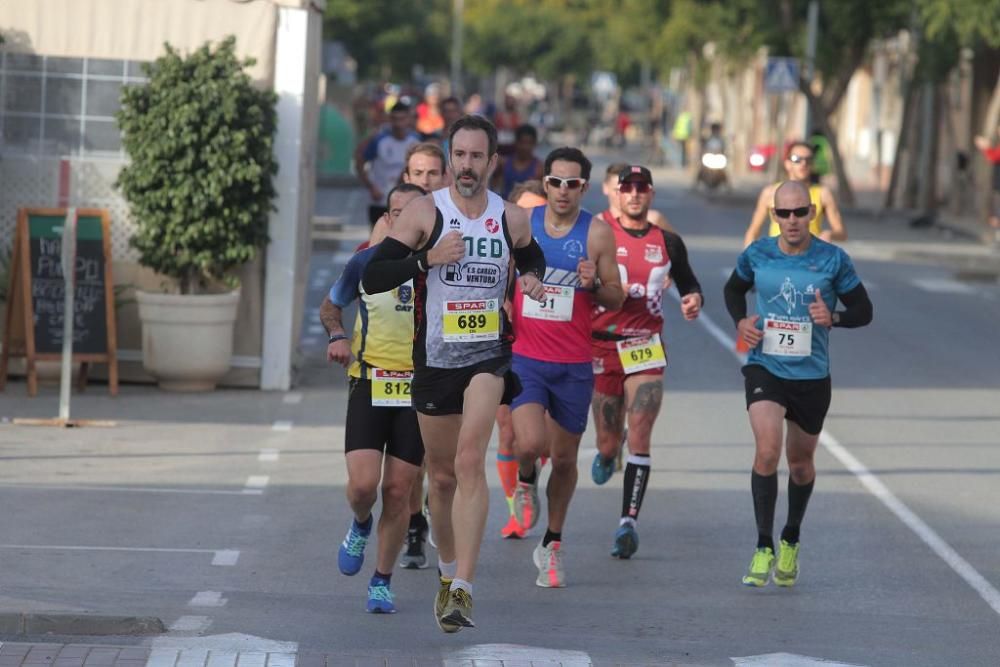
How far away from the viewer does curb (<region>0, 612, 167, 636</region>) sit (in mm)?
7477

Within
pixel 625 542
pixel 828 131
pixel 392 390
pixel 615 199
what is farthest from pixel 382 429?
pixel 828 131

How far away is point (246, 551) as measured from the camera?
9398mm

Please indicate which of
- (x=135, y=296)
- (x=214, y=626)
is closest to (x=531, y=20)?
(x=135, y=296)

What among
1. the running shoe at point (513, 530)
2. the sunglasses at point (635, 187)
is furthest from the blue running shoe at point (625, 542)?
the sunglasses at point (635, 187)

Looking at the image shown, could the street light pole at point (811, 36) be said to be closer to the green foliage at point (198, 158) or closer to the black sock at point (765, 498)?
the green foliage at point (198, 158)

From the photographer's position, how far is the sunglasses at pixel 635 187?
9.77 meters

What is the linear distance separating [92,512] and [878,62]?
5463cm

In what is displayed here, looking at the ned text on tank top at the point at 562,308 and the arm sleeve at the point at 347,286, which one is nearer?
the arm sleeve at the point at 347,286

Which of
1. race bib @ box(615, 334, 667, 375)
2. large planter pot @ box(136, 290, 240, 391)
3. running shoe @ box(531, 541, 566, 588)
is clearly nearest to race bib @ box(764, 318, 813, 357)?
race bib @ box(615, 334, 667, 375)

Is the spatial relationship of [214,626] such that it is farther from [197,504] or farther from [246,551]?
[197,504]

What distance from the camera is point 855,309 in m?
9.09

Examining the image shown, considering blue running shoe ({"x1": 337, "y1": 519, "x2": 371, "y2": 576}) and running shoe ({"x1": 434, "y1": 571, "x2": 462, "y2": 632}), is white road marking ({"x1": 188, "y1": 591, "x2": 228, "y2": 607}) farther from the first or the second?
running shoe ({"x1": 434, "y1": 571, "x2": 462, "y2": 632})

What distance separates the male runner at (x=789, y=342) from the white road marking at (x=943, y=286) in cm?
1629

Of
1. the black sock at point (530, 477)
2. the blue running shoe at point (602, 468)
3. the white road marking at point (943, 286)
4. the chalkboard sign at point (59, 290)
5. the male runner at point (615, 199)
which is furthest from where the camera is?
the white road marking at point (943, 286)
